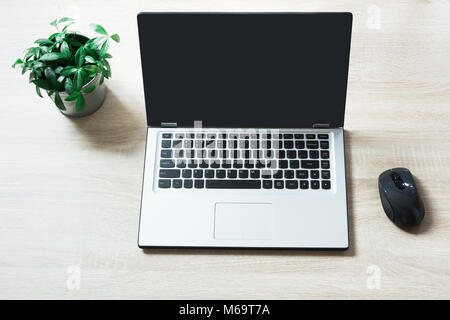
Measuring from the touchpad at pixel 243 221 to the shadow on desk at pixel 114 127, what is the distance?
0.23 metres

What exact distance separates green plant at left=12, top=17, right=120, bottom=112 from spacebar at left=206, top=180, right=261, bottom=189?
30 centimetres

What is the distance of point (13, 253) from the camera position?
0.92 m

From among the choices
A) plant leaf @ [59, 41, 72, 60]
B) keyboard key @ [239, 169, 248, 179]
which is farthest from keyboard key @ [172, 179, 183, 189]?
plant leaf @ [59, 41, 72, 60]

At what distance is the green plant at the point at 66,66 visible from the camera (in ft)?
3.07

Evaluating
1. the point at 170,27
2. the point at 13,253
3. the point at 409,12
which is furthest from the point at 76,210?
the point at 409,12

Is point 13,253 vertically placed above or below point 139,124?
below

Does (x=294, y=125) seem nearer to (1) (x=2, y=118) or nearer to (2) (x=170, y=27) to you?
(2) (x=170, y=27)

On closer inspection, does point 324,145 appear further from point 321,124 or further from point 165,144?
point 165,144

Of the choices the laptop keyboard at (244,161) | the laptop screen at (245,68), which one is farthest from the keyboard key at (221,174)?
the laptop screen at (245,68)

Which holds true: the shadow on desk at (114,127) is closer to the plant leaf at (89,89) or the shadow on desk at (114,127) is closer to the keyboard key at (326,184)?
the plant leaf at (89,89)

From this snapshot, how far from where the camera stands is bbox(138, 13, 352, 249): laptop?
2.90 ft

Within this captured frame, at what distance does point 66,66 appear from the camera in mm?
966

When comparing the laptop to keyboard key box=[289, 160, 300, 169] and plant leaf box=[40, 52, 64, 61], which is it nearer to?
keyboard key box=[289, 160, 300, 169]

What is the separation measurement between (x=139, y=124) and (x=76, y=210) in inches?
8.7
